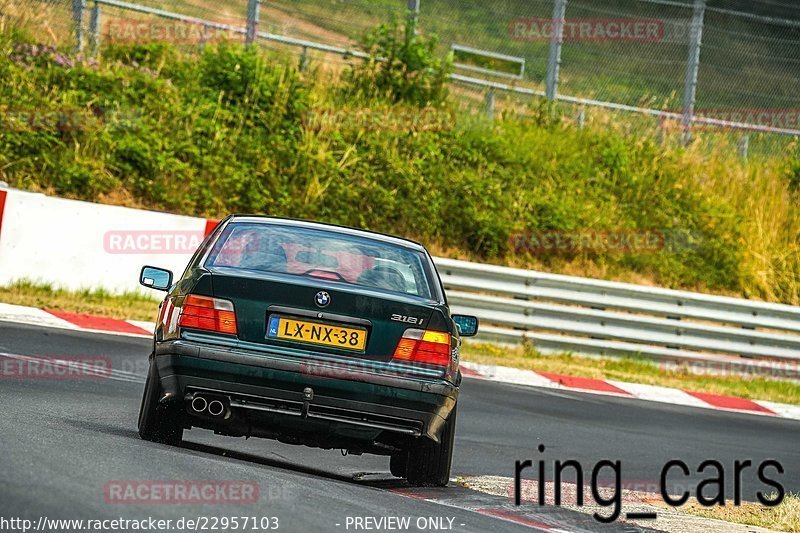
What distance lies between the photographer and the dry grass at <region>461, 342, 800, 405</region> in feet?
49.5

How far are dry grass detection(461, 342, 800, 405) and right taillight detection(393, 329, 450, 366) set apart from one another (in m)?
7.66

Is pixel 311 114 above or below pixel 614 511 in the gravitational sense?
above

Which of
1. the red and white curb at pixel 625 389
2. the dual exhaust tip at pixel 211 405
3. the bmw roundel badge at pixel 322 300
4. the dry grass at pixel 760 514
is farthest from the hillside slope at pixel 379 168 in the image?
the bmw roundel badge at pixel 322 300

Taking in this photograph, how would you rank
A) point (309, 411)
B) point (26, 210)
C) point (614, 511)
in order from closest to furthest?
1. point (309, 411)
2. point (614, 511)
3. point (26, 210)

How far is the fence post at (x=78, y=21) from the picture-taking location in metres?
19.6

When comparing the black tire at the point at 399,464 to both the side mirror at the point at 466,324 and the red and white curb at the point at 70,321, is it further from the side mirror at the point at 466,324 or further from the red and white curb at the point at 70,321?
the red and white curb at the point at 70,321

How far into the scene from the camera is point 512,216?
19969 millimetres

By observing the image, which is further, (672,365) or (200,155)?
(200,155)

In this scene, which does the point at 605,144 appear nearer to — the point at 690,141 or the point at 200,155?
the point at 690,141

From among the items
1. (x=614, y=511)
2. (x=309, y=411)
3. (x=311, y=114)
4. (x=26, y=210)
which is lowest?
(x=614, y=511)

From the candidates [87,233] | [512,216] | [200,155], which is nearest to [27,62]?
[200,155]

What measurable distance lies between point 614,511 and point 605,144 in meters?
15.4

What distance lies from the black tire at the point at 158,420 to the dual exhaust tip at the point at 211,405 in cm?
33

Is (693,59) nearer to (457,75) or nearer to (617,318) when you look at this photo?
(457,75)
